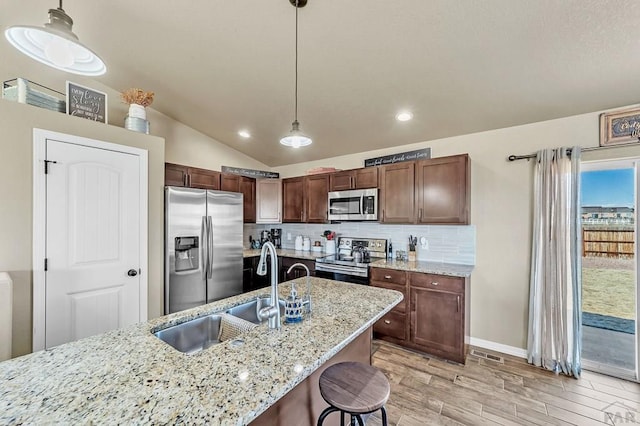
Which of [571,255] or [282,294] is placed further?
[571,255]

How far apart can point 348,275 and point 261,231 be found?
222 cm

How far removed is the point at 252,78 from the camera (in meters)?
2.63

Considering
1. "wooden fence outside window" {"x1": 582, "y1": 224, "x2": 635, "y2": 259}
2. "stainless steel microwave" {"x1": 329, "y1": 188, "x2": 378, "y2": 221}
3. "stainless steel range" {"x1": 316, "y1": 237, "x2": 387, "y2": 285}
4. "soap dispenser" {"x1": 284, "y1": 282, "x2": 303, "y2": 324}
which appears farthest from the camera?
"stainless steel microwave" {"x1": 329, "y1": 188, "x2": 378, "y2": 221}

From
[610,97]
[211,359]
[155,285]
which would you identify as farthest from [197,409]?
[610,97]

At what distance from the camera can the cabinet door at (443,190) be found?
2.91 meters

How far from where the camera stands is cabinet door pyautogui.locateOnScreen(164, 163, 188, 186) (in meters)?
3.37

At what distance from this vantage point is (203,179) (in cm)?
375

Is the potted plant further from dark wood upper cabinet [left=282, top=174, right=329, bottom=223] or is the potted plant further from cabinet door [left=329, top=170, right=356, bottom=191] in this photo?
cabinet door [left=329, top=170, right=356, bottom=191]

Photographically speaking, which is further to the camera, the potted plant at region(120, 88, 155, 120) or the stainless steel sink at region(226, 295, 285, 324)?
the potted plant at region(120, 88, 155, 120)

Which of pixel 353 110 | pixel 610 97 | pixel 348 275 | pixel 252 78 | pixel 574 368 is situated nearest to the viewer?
pixel 610 97

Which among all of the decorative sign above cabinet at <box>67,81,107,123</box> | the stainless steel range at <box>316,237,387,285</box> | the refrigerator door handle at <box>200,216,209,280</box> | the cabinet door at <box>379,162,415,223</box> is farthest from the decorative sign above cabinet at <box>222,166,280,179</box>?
the cabinet door at <box>379,162,415,223</box>

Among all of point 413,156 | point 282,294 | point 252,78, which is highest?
point 252,78

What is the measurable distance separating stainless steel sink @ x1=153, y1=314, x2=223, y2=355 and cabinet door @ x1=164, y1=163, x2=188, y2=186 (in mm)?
2395

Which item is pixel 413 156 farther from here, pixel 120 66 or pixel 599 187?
pixel 120 66
